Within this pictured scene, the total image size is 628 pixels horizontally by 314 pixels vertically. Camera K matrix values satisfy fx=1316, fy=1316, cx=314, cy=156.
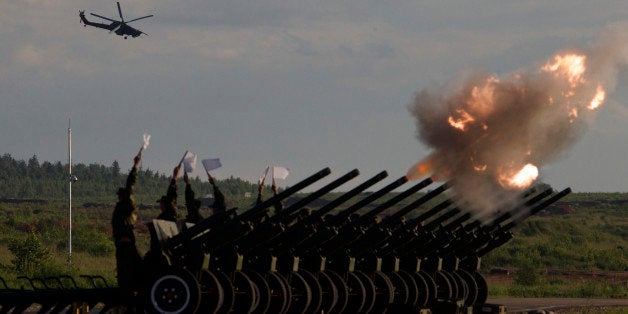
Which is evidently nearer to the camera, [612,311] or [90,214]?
[612,311]

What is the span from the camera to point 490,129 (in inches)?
985

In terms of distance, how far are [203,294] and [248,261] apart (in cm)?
240

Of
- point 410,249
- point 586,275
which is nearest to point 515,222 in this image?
point 410,249

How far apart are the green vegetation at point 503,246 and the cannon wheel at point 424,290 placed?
6872 mm

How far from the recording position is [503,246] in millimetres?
75312

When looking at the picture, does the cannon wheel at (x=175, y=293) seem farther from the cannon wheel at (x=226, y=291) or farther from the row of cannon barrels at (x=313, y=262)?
the cannon wheel at (x=226, y=291)

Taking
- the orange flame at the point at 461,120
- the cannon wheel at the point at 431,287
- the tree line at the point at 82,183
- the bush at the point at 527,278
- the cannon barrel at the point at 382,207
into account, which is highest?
the tree line at the point at 82,183

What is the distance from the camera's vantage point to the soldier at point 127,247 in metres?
19.5

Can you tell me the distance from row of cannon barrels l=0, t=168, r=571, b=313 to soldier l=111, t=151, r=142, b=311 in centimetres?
18

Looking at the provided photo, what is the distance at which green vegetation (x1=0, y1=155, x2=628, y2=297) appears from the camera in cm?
4763

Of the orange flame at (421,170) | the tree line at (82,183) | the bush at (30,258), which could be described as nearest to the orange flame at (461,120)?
the orange flame at (421,170)

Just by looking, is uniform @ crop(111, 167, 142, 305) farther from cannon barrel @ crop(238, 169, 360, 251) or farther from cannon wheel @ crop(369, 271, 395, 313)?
cannon wheel @ crop(369, 271, 395, 313)

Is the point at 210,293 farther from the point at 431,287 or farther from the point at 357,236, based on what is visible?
the point at 431,287

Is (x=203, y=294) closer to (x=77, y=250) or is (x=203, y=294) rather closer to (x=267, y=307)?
(x=267, y=307)
